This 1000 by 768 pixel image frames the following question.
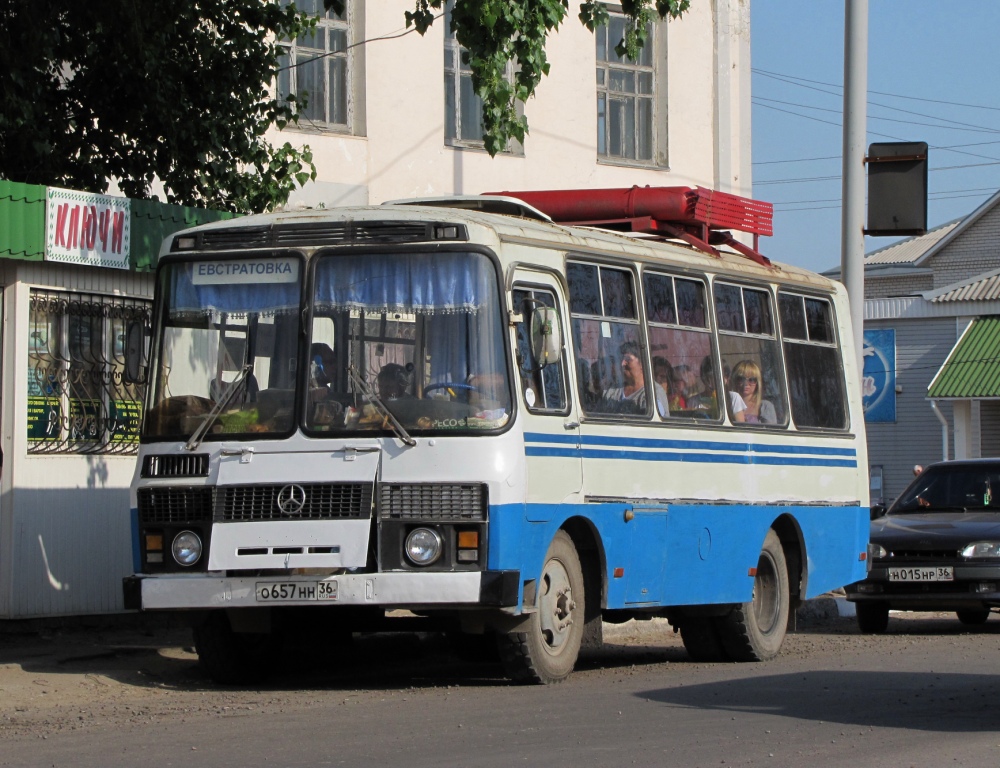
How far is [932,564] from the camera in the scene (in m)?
16.4

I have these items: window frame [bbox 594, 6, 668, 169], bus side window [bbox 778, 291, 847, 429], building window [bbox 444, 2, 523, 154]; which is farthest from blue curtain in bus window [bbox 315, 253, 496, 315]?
window frame [bbox 594, 6, 668, 169]

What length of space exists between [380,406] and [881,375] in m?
36.5

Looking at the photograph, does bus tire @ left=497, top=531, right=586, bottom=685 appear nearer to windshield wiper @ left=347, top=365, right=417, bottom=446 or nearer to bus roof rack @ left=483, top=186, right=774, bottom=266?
windshield wiper @ left=347, top=365, right=417, bottom=446

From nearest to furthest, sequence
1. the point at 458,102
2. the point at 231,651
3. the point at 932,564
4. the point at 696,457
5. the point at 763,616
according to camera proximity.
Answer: the point at 231,651 → the point at 696,457 → the point at 763,616 → the point at 932,564 → the point at 458,102

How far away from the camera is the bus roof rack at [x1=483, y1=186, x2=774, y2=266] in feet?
44.7

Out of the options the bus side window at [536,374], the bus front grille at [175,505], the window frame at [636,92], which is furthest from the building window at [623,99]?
the bus front grille at [175,505]

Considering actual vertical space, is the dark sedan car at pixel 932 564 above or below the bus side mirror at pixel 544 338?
below

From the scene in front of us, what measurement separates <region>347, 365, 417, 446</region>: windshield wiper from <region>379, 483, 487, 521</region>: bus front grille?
Answer: 279 millimetres

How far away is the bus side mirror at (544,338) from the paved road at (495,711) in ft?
6.60

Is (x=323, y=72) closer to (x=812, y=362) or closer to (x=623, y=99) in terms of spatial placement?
(x=623, y=99)

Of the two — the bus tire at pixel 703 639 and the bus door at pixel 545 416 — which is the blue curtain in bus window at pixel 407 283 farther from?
the bus tire at pixel 703 639

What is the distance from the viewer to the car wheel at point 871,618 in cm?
1706

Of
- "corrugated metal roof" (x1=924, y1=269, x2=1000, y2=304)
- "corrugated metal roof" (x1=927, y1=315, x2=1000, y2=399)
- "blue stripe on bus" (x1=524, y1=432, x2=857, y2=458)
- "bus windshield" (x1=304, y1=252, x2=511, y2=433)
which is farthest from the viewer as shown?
"corrugated metal roof" (x1=924, y1=269, x2=1000, y2=304)

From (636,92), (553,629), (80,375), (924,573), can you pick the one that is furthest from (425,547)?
(636,92)
